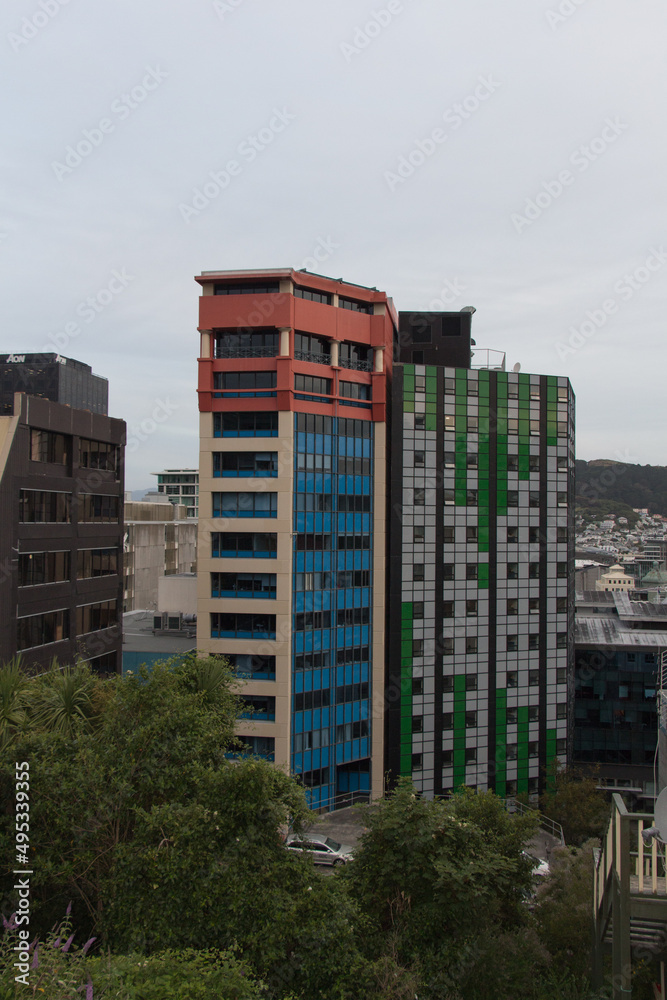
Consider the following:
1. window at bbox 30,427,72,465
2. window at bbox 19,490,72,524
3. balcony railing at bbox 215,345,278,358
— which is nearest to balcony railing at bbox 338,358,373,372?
balcony railing at bbox 215,345,278,358

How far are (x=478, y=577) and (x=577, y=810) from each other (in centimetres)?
1789

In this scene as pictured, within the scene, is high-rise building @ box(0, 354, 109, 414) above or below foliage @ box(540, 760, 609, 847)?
above

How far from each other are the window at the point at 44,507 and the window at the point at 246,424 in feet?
41.8

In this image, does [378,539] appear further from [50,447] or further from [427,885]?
[427,885]

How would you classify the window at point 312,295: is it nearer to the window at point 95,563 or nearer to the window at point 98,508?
the window at point 98,508

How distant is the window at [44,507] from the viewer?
34250 millimetres

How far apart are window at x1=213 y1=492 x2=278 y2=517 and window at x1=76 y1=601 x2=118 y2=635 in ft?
31.3

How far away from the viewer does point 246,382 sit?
47688 mm

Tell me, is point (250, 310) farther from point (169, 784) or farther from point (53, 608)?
point (169, 784)

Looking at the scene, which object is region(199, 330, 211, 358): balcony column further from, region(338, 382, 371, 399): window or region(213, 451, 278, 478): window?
region(338, 382, 371, 399): window

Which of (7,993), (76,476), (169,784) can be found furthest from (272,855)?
(76,476)

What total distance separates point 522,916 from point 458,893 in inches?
203

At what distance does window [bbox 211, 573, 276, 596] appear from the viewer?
46.5 m

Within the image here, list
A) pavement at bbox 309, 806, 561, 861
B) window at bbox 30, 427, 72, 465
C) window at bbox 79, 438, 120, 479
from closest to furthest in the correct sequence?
window at bbox 30, 427, 72, 465 → window at bbox 79, 438, 120, 479 → pavement at bbox 309, 806, 561, 861
